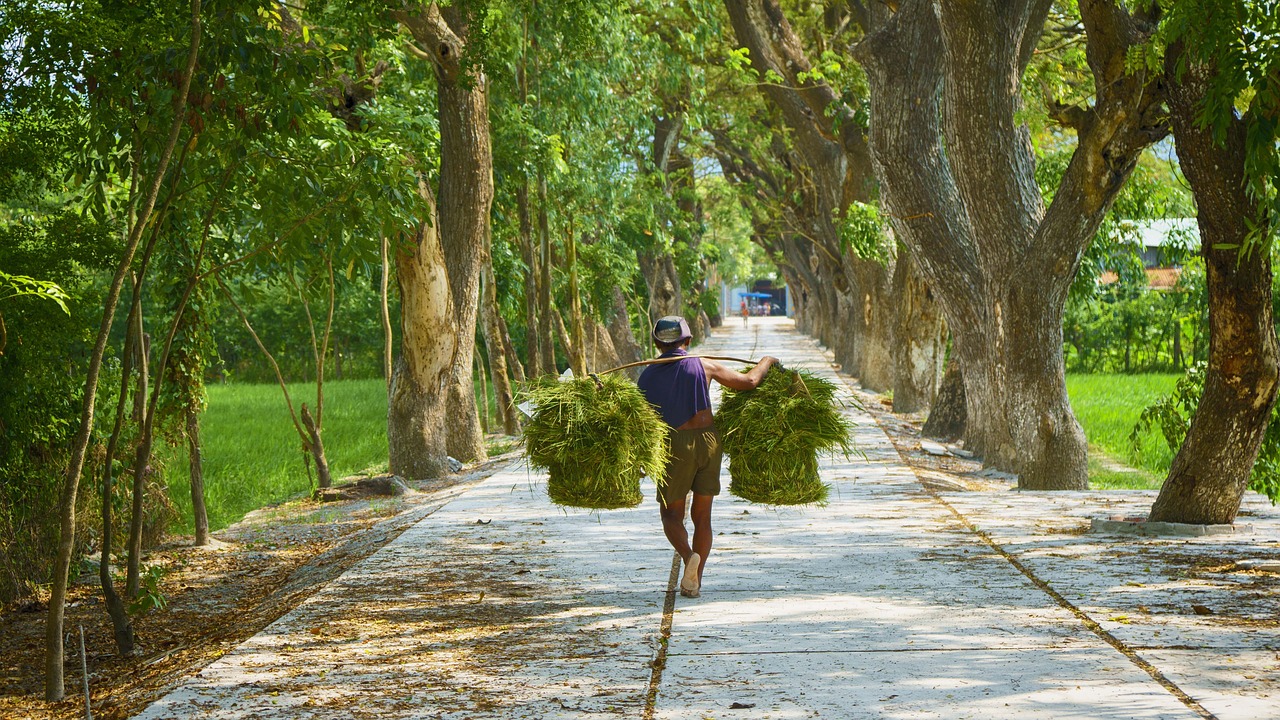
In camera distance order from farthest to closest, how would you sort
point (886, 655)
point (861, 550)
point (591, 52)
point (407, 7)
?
point (591, 52) < point (407, 7) < point (861, 550) < point (886, 655)

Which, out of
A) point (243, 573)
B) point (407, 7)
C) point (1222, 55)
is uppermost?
point (407, 7)

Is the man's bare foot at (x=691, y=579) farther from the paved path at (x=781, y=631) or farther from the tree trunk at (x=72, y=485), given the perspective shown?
the tree trunk at (x=72, y=485)

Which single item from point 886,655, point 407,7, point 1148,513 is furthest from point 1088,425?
point 886,655

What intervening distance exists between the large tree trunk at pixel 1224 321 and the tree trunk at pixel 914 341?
10.6 metres

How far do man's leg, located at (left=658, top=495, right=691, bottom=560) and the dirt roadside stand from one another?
214 cm

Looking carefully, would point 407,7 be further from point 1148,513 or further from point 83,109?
point 1148,513

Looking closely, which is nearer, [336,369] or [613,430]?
[613,430]

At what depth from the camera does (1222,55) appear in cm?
664

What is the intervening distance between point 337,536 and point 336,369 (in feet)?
109

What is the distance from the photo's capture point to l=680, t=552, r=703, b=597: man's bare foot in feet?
22.9

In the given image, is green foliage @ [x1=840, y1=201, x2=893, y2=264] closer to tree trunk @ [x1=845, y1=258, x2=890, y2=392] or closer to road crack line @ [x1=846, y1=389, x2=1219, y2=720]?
tree trunk @ [x1=845, y1=258, x2=890, y2=392]

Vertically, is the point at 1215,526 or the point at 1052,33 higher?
the point at 1052,33

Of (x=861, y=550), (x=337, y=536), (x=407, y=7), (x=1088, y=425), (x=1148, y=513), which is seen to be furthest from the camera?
(x=1088, y=425)

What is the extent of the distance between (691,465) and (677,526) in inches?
13.5
